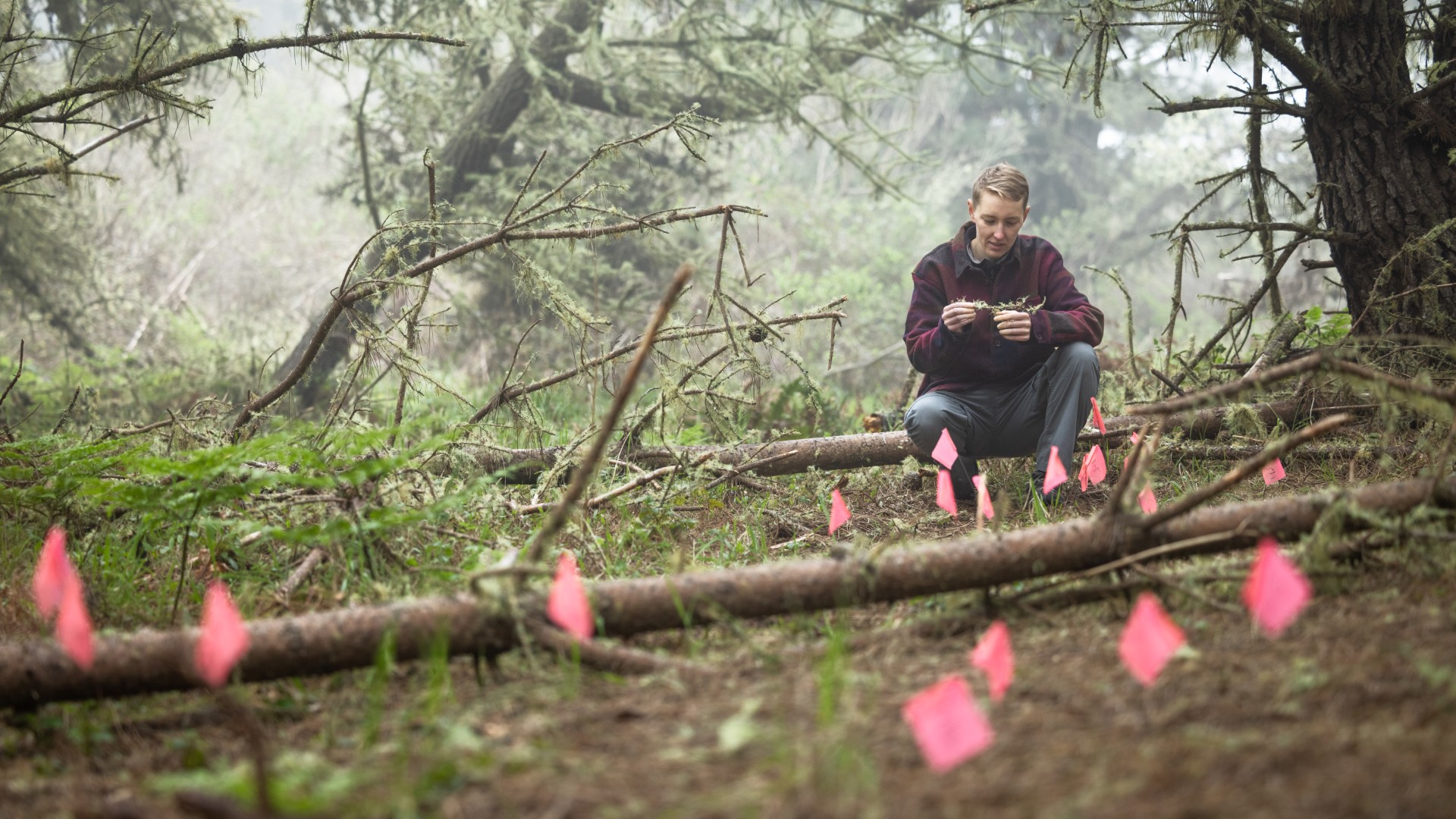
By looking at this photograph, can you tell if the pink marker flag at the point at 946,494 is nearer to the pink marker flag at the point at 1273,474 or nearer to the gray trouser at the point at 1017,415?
the gray trouser at the point at 1017,415

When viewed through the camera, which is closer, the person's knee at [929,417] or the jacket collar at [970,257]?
the person's knee at [929,417]

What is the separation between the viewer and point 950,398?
13.7 feet

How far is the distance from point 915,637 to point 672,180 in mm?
9051

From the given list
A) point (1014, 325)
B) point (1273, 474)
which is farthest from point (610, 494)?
point (1273, 474)

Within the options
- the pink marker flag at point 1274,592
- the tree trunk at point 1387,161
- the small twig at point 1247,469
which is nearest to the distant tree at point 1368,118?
the tree trunk at point 1387,161

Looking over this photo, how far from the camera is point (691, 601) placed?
2150 millimetres

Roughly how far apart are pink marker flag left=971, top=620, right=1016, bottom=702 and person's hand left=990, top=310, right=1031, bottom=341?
7.20 ft

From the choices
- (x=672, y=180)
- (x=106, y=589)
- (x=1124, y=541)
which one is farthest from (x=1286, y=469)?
(x=672, y=180)

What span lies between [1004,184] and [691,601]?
264cm

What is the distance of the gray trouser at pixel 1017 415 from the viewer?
13.0ft

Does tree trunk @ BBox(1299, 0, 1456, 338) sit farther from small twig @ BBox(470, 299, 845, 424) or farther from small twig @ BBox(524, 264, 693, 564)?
small twig @ BBox(524, 264, 693, 564)

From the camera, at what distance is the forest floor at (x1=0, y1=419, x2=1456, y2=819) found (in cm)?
132

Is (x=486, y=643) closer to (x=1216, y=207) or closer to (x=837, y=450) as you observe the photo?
(x=837, y=450)

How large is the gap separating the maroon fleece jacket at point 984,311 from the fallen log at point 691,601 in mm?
1788
